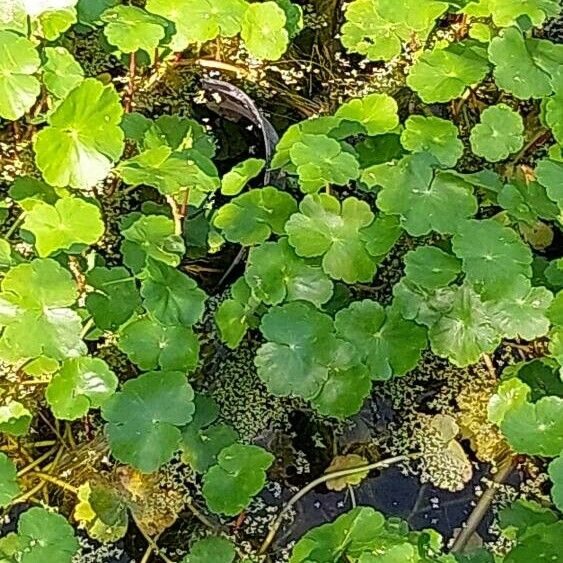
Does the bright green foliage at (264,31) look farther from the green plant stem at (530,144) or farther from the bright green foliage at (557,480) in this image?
the bright green foliage at (557,480)

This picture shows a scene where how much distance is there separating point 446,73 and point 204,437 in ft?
2.34

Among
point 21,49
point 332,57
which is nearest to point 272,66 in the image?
point 332,57

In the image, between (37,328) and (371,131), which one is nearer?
(37,328)

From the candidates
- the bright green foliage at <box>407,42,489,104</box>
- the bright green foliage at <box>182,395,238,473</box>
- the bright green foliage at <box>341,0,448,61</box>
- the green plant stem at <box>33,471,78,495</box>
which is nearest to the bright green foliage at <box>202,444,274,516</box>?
the bright green foliage at <box>182,395,238,473</box>

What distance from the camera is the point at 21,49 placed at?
154 cm

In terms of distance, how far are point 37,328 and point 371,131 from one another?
61 cm

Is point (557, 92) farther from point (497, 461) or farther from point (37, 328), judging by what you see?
point (37, 328)

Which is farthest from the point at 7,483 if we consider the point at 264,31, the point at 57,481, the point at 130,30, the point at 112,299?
the point at 264,31

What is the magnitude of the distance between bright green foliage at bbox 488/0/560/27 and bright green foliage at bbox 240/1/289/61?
0.35m

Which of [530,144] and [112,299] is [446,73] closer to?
[530,144]

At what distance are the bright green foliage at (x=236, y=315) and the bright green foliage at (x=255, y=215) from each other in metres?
0.07

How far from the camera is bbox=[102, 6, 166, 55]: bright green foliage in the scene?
1660mm

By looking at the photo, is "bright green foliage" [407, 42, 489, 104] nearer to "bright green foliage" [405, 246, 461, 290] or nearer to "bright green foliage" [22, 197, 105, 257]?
"bright green foliage" [405, 246, 461, 290]

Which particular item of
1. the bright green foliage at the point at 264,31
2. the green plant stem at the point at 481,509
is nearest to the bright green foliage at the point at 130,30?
the bright green foliage at the point at 264,31
